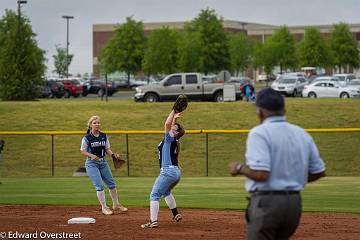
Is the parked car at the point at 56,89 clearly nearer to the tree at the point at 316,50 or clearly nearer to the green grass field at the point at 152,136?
the green grass field at the point at 152,136

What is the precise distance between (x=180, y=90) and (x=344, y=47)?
4782cm

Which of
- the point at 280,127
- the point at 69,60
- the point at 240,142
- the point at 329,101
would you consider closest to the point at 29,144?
the point at 240,142

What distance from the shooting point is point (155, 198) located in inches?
517

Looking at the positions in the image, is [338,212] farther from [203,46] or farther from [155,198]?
[203,46]

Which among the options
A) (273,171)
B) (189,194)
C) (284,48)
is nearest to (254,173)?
(273,171)

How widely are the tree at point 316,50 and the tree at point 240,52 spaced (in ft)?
21.3

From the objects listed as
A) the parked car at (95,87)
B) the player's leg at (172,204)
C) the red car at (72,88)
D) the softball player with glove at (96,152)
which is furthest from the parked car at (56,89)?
the player's leg at (172,204)

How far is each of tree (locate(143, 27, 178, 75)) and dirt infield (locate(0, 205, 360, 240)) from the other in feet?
205

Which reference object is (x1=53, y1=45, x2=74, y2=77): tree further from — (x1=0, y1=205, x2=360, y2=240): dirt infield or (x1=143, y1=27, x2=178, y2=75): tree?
(x1=0, y1=205, x2=360, y2=240): dirt infield

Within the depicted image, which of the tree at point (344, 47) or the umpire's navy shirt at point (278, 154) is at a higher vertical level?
the tree at point (344, 47)

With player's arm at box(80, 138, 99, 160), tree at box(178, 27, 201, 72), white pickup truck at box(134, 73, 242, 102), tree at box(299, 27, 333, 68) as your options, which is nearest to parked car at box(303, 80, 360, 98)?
white pickup truck at box(134, 73, 242, 102)

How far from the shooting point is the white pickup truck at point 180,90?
47.4 metres

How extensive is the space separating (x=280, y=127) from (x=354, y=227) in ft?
23.3

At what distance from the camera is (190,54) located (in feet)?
245
